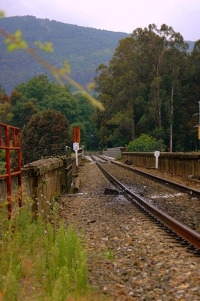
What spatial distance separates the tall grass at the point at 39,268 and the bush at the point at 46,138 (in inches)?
2460

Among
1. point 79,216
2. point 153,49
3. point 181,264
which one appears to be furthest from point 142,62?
point 181,264

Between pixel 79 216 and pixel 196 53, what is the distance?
59.3 m

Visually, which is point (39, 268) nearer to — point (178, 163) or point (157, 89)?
point (178, 163)

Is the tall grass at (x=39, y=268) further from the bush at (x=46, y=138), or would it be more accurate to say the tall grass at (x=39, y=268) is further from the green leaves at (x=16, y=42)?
the bush at (x=46, y=138)

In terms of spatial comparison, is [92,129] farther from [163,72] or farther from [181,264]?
[181,264]

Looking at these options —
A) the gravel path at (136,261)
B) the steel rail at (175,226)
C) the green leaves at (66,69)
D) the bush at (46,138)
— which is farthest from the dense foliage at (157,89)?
the green leaves at (66,69)

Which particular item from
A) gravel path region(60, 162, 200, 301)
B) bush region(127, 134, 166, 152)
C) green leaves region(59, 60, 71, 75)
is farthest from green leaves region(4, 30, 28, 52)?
bush region(127, 134, 166, 152)

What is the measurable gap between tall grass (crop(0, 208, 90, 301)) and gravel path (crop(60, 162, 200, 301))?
27cm

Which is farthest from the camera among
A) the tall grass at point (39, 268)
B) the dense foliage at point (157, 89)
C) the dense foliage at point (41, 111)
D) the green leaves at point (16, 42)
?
the dense foliage at point (41, 111)

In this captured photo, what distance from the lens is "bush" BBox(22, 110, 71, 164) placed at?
225 ft

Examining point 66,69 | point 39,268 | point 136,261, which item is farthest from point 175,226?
point 66,69

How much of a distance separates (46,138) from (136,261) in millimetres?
65699

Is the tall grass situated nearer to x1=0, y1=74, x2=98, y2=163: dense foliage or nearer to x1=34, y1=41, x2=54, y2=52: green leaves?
x1=34, y1=41, x2=54, y2=52: green leaves

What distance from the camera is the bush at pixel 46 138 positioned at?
68.7 m
